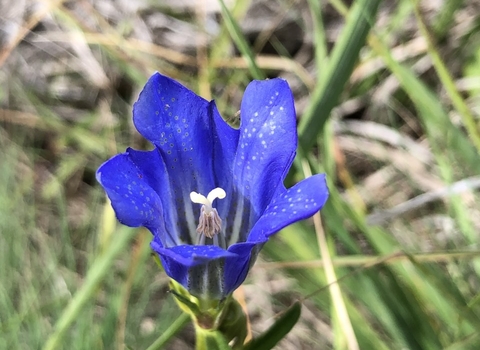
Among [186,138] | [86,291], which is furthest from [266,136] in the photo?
[86,291]

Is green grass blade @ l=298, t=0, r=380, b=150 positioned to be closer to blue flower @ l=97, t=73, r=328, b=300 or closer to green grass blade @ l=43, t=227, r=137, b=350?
blue flower @ l=97, t=73, r=328, b=300

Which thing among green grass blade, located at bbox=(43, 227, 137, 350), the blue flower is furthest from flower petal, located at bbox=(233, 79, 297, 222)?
green grass blade, located at bbox=(43, 227, 137, 350)

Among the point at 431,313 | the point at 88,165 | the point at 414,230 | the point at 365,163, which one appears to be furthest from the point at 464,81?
the point at 88,165

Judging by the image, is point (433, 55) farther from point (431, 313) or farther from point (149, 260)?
point (149, 260)

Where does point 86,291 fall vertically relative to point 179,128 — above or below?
below

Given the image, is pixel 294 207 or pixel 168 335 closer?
Result: pixel 294 207

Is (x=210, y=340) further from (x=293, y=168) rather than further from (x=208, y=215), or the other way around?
(x=293, y=168)
